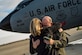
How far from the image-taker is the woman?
640 centimetres

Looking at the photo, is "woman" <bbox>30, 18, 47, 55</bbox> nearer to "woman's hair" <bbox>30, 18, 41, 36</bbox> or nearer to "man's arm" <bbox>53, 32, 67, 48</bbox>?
"woman's hair" <bbox>30, 18, 41, 36</bbox>

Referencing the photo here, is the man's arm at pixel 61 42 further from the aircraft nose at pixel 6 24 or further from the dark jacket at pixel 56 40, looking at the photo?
the aircraft nose at pixel 6 24

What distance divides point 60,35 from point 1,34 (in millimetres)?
17442

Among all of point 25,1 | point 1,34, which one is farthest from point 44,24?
point 1,34

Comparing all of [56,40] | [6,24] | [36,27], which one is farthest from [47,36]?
[6,24]

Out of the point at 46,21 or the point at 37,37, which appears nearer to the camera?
the point at 46,21

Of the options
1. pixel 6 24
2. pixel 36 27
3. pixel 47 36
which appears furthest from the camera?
pixel 6 24

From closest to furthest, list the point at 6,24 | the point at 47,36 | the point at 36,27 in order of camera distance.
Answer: the point at 36,27, the point at 47,36, the point at 6,24

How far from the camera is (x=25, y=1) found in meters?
14.6

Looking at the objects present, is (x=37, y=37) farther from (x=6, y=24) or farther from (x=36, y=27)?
(x=6, y=24)

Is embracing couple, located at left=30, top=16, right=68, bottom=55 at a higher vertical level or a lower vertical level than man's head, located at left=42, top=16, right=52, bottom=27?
lower

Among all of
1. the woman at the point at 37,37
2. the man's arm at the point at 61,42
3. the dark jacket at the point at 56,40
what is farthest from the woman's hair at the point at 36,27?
the man's arm at the point at 61,42

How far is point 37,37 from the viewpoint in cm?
656

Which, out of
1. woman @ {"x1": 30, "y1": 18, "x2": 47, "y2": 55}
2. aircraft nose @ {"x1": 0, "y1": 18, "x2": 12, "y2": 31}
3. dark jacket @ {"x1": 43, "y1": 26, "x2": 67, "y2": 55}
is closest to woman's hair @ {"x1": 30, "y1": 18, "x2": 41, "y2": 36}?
woman @ {"x1": 30, "y1": 18, "x2": 47, "y2": 55}
